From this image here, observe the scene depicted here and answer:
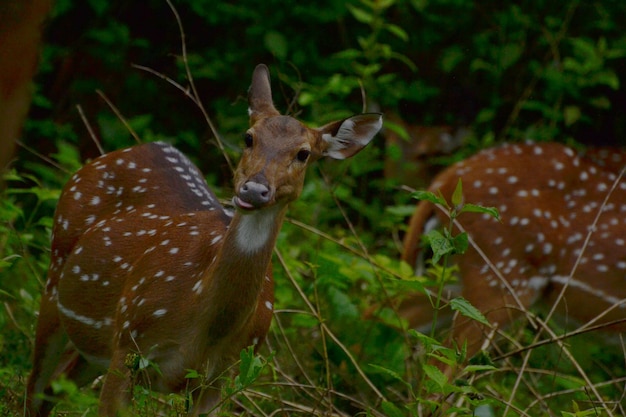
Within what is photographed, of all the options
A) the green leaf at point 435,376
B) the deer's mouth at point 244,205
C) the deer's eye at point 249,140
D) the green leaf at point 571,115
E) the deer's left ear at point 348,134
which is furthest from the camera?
the green leaf at point 571,115

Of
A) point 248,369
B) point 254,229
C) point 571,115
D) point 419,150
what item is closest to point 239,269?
point 254,229

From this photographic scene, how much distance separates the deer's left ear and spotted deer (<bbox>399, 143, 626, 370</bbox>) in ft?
6.84

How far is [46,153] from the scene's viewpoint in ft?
28.9

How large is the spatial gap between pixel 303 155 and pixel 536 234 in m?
2.76

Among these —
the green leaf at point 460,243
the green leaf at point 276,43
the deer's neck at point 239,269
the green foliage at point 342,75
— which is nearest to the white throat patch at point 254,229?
the deer's neck at point 239,269

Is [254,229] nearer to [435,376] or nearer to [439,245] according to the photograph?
[439,245]

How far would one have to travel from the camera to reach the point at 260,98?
4480mm

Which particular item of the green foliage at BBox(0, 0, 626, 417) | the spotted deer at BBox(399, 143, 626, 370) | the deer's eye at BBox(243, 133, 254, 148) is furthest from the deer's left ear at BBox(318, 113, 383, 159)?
the green foliage at BBox(0, 0, 626, 417)

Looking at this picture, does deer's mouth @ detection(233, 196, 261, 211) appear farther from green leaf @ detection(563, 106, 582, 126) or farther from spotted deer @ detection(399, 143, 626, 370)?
green leaf @ detection(563, 106, 582, 126)

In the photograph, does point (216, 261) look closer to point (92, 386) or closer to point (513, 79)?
point (92, 386)

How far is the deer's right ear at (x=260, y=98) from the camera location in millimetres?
4387

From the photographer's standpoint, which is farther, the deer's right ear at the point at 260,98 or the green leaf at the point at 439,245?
the deer's right ear at the point at 260,98

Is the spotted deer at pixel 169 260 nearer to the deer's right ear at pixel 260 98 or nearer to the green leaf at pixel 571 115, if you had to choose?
the deer's right ear at pixel 260 98

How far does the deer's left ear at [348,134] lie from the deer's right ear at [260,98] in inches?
9.0
